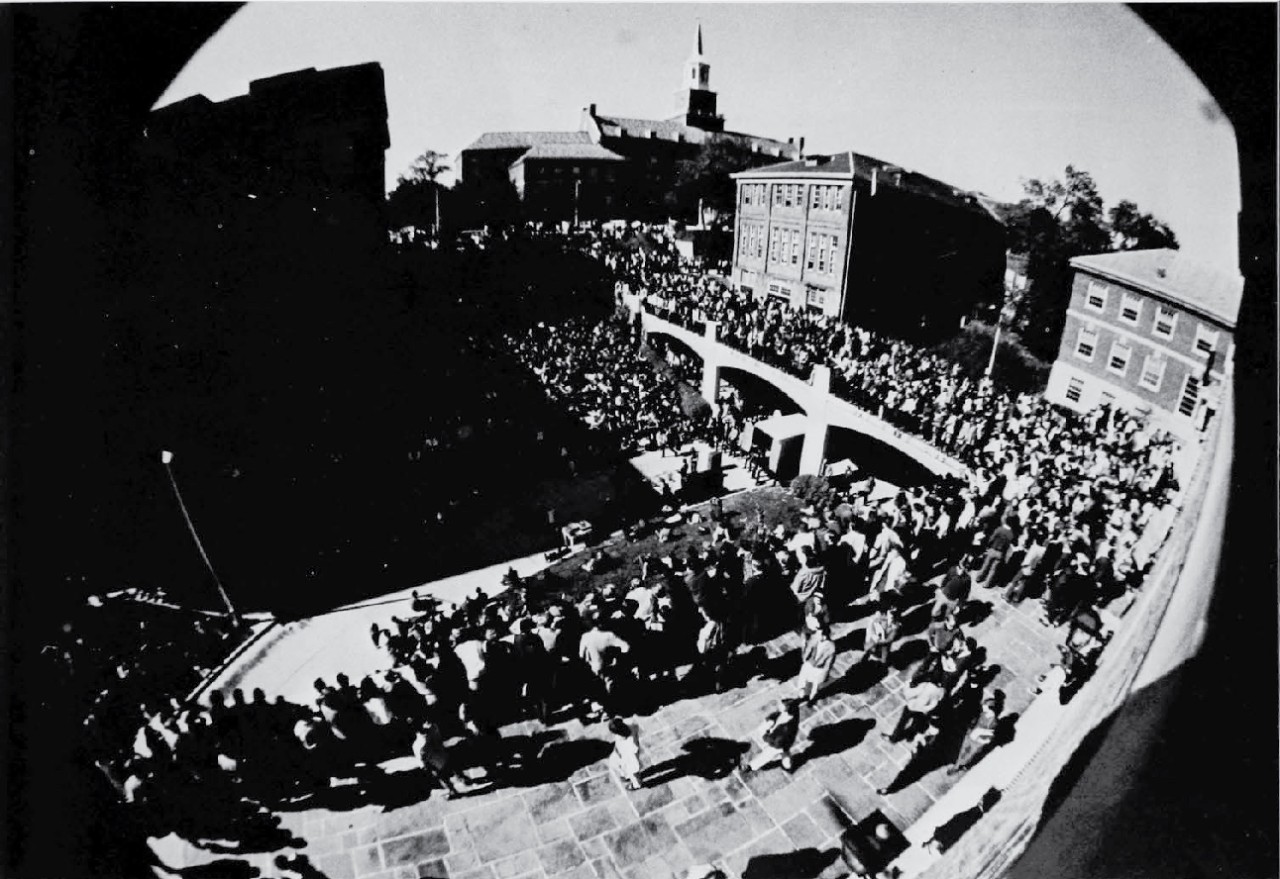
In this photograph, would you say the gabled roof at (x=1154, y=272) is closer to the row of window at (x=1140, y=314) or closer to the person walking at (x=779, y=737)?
the row of window at (x=1140, y=314)

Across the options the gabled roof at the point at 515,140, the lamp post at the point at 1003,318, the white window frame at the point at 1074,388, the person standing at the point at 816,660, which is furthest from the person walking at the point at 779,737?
the gabled roof at the point at 515,140

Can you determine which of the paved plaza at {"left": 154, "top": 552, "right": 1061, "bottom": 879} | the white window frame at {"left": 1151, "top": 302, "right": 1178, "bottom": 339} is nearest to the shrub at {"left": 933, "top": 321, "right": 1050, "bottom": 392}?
the white window frame at {"left": 1151, "top": 302, "right": 1178, "bottom": 339}

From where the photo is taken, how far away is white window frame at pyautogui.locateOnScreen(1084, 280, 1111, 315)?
24.0 m

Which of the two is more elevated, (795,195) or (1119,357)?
(795,195)

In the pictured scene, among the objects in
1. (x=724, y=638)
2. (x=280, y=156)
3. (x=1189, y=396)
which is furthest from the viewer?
(x=1189, y=396)

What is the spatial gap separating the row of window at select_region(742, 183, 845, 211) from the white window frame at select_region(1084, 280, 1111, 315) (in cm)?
1141

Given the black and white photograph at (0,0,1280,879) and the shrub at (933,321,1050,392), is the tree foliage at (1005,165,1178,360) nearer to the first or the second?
the shrub at (933,321,1050,392)

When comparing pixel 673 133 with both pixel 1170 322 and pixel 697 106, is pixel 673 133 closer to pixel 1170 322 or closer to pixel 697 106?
pixel 697 106

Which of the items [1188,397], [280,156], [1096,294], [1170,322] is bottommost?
[1188,397]

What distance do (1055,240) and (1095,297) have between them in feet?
27.4

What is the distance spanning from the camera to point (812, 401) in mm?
21266

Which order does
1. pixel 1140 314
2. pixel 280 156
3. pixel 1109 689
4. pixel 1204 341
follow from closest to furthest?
pixel 1109 689 < pixel 280 156 < pixel 1204 341 < pixel 1140 314

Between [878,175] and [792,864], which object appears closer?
[792,864]

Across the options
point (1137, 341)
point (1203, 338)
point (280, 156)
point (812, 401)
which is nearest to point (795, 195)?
point (812, 401)
